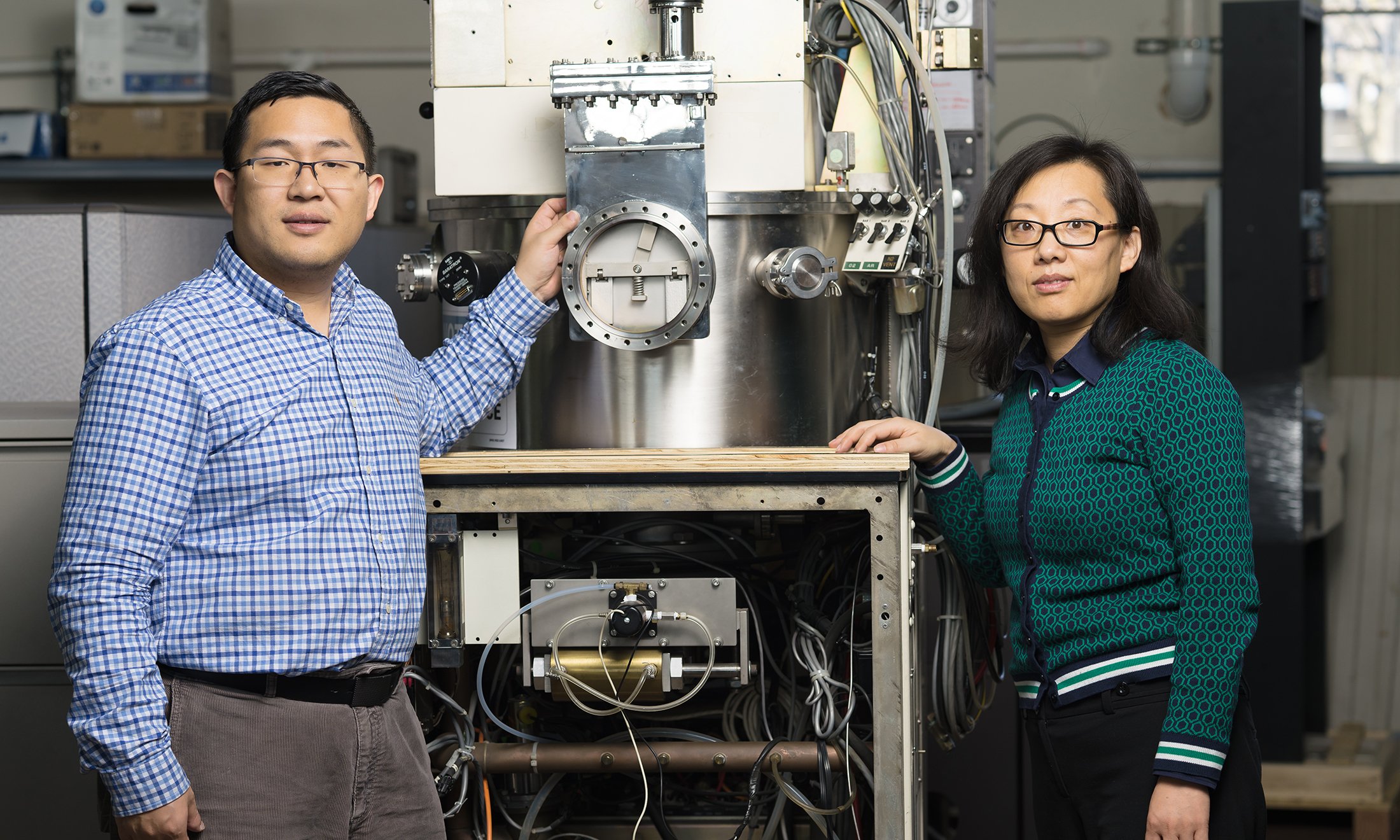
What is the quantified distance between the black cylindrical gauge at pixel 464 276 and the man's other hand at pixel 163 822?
68 centimetres

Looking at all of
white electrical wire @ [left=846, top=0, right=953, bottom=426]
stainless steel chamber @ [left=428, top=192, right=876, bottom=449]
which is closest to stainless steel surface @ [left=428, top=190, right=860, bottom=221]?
stainless steel chamber @ [left=428, top=192, right=876, bottom=449]

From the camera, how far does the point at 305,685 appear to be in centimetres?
139

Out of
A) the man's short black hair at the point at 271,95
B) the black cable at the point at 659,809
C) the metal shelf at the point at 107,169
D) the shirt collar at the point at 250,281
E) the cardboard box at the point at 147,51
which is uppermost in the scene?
the cardboard box at the point at 147,51

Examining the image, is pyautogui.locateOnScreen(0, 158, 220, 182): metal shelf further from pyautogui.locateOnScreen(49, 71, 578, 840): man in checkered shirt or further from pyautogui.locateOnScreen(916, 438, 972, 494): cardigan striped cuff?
pyautogui.locateOnScreen(916, 438, 972, 494): cardigan striped cuff

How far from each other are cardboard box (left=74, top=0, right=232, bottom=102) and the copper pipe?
2689 mm

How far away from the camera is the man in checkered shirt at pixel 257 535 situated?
4.18 ft

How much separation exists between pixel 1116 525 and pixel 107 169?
3.37 metres

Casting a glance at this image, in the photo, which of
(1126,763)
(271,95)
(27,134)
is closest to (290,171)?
(271,95)

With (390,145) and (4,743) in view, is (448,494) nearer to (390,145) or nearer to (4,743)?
(4,743)

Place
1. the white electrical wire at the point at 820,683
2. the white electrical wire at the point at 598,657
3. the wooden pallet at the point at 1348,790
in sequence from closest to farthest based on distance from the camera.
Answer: the white electrical wire at the point at 598,657 → the white electrical wire at the point at 820,683 → the wooden pallet at the point at 1348,790

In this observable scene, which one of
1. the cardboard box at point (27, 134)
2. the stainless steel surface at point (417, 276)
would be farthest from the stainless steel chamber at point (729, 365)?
the cardboard box at point (27, 134)

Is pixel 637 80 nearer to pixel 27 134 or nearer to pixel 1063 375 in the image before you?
pixel 1063 375

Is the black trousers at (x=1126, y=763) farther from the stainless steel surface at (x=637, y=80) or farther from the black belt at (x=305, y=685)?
the stainless steel surface at (x=637, y=80)

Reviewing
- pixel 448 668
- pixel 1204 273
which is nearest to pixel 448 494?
pixel 448 668
